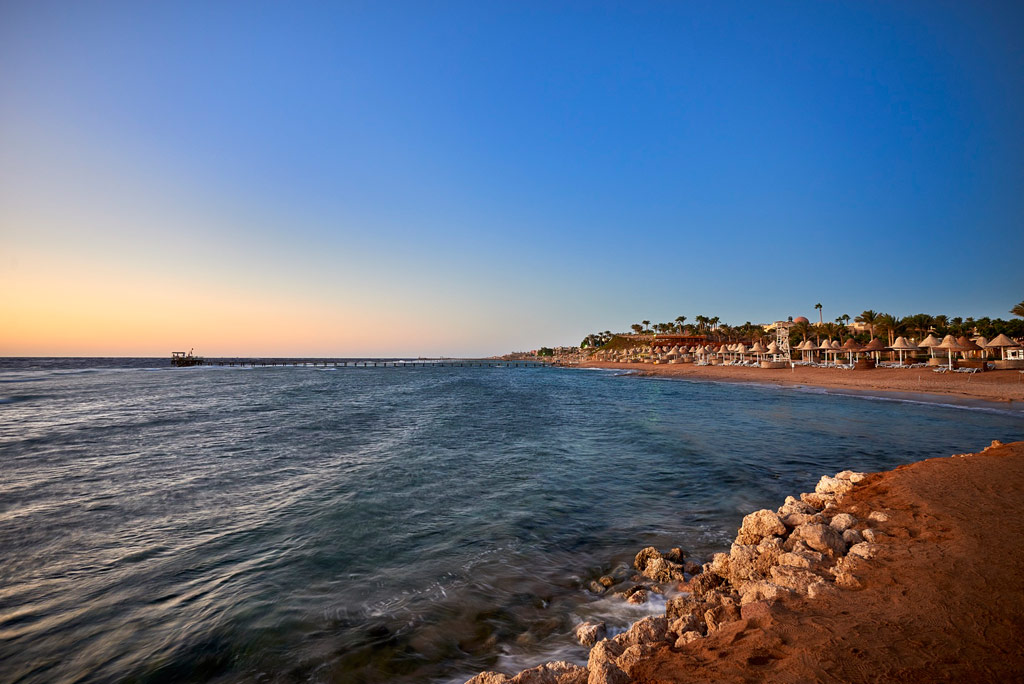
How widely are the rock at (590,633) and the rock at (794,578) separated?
232 centimetres

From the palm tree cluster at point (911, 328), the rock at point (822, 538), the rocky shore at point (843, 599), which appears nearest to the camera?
the rocky shore at point (843, 599)

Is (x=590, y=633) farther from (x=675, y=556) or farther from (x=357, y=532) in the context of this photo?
(x=357, y=532)

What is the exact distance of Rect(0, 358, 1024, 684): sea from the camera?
5.39 m

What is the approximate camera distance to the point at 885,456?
47.3 feet

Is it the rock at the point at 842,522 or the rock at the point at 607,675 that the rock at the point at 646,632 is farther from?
the rock at the point at 842,522

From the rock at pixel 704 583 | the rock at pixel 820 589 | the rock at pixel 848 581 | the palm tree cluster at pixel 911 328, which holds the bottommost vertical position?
the rock at pixel 704 583

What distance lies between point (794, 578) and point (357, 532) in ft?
26.2

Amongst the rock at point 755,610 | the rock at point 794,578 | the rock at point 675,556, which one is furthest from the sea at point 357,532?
the rock at point 794,578

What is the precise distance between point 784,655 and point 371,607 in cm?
534

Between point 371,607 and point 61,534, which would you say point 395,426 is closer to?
point 61,534

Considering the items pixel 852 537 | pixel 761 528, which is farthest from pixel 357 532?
pixel 852 537

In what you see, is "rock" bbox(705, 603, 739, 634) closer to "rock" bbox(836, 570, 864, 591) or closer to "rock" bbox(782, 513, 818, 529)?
"rock" bbox(836, 570, 864, 591)

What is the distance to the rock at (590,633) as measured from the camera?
201 inches

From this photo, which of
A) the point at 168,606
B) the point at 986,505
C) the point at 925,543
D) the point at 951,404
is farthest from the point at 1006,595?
the point at 951,404
